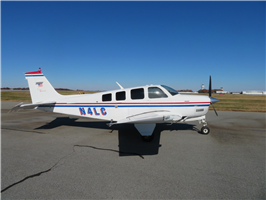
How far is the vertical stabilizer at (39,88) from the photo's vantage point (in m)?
7.52

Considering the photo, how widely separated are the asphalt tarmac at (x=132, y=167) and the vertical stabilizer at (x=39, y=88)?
2.35 metres

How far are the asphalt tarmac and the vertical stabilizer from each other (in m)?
2.35

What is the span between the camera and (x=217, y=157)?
4258 mm

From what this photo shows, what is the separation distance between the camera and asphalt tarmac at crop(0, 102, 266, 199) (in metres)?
2.83

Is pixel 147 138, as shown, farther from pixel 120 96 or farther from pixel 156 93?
pixel 120 96

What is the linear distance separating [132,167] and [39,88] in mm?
6928

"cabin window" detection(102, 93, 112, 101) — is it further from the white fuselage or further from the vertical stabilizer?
the vertical stabilizer

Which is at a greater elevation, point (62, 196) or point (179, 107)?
point (179, 107)

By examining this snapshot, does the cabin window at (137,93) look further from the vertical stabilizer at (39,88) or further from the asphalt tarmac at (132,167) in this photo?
the vertical stabilizer at (39,88)

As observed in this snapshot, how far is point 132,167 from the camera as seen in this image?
3729 millimetres

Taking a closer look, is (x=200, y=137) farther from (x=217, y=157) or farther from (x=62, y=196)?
(x=62, y=196)

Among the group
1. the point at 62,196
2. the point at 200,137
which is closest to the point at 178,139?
the point at 200,137

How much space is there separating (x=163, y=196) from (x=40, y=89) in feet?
26.1

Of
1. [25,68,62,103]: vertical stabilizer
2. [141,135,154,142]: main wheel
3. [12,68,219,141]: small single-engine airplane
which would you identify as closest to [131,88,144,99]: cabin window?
[12,68,219,141]: small single-engine airplane
